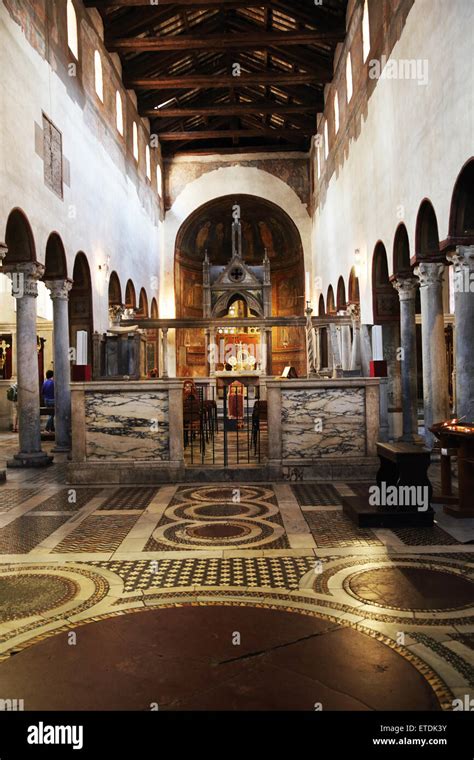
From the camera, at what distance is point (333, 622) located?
13.0 feet

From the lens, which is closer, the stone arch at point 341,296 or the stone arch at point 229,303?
the stone arch at point 341,296

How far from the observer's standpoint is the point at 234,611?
4.20 m

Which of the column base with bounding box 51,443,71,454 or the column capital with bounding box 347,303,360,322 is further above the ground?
the column capital with bounding box 347,303,360,322

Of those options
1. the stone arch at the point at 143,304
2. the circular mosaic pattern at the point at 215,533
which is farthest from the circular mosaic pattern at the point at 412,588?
the stone arch at the point at 143,304

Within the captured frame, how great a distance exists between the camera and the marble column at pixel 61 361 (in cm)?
1380

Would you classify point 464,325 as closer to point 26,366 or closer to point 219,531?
point 219,531

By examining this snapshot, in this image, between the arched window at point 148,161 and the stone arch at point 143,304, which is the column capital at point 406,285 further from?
the arched window at point 148,161

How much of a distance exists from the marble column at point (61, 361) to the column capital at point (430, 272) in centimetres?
744

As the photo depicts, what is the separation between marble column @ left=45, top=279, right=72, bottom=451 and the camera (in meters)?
13.8

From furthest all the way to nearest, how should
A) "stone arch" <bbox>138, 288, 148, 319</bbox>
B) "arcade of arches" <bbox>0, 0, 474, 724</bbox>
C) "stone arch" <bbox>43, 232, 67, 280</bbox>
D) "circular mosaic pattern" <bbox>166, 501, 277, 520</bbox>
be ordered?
"stone arch" <bbox>138, 288, 148, 319</bbox>, "stone arch" <bbox>43, 232, 67, 280</bbox>, "circular mosaic pattern" <bbox>166, 501, 277, 520</bbox>, "arcade of arches" <bbox>0, 0, 474, 724</bbox>

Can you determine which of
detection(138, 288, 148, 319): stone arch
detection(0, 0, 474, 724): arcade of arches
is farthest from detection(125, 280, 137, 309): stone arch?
detection(138, 288, 148, 319): stone arch

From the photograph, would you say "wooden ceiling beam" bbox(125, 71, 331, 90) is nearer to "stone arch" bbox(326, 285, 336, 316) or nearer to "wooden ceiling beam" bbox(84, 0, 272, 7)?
"wooden ceiling beam" bbox(84, 0, 272, 7)

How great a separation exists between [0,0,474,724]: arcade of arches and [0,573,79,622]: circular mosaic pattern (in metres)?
0.03
